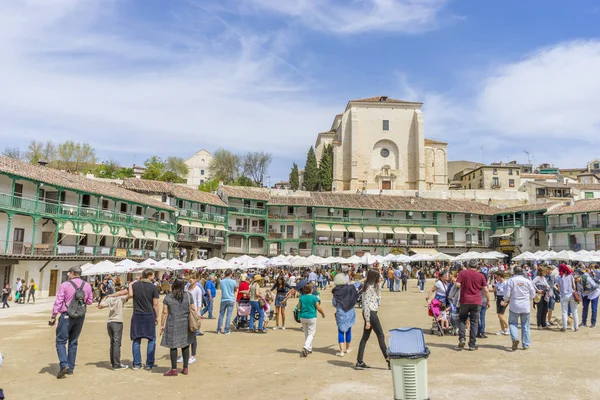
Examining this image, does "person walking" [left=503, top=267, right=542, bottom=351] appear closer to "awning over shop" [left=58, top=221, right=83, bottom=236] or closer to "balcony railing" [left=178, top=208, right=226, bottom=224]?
"awning over shop" [left=58, top=221, right=83, bottom=236]

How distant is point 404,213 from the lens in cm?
5569

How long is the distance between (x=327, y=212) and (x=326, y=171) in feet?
67.5

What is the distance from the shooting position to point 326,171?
74.2 m

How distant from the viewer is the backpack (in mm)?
7363

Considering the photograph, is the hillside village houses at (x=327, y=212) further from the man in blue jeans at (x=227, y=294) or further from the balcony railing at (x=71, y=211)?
the man in blue jeans at (x=227, y=294)

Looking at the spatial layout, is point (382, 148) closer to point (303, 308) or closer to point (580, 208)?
point (580, 208)

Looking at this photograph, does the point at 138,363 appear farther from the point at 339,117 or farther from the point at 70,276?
the point at 339,117

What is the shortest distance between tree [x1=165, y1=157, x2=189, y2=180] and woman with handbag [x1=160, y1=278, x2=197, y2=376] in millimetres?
78931

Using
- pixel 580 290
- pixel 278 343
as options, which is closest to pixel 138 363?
pixel 278 343

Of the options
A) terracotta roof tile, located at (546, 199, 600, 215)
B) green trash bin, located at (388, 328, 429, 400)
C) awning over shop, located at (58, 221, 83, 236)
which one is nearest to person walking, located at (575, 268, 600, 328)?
green trash bin, located at (388, 328, 429, 400)

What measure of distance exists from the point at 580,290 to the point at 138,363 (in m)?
11.3

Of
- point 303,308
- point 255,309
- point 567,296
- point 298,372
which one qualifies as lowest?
point 298,372

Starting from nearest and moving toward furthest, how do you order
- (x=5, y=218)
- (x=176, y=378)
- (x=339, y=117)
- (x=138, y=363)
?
(x=176, y=378) < (x=138, y=363) < (x=5, y=218) < (x=339, y=117)

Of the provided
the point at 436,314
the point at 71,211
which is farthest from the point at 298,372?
the point at 71,211
